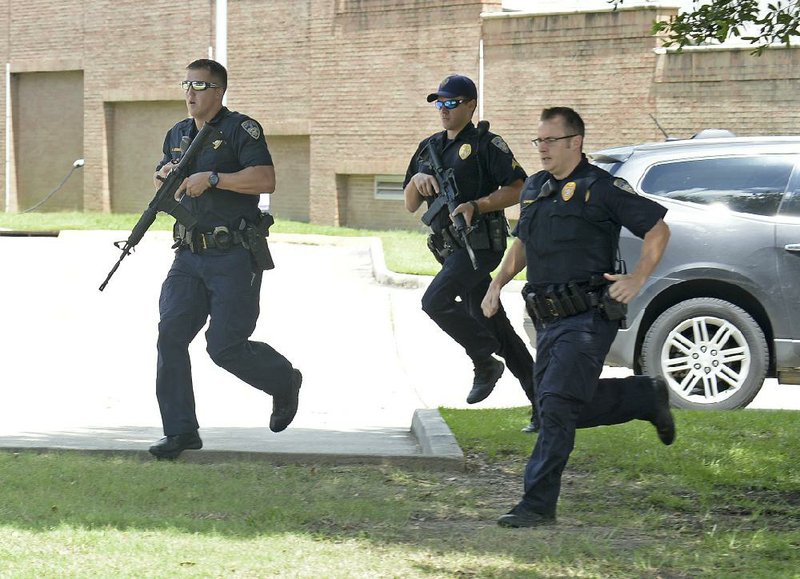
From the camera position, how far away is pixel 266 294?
687 inches

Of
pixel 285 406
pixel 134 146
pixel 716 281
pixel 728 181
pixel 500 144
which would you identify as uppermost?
pixel 134 146

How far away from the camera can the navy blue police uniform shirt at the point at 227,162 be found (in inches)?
285

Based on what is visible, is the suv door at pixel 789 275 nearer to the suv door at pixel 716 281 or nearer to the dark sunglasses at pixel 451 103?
the suv door at pixel 716 281

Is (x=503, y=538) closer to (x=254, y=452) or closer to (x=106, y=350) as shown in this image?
(x=254, y=452)

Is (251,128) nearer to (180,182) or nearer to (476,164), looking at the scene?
(180,182)

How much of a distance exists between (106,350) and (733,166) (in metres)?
6.12

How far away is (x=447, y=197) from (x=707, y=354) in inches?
102

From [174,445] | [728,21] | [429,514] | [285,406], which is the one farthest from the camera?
[285,406]

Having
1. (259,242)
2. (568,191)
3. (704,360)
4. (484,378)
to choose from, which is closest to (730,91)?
(704,360)

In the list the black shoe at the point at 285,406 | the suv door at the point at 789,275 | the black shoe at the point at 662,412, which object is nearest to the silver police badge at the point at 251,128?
the black shoe at the point at 285,406

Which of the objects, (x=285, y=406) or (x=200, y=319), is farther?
(x=285, y=406)

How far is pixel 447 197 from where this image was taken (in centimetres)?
786

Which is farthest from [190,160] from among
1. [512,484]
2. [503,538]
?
[503,538]

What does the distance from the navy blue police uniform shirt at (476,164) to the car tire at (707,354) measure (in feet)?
7.09
